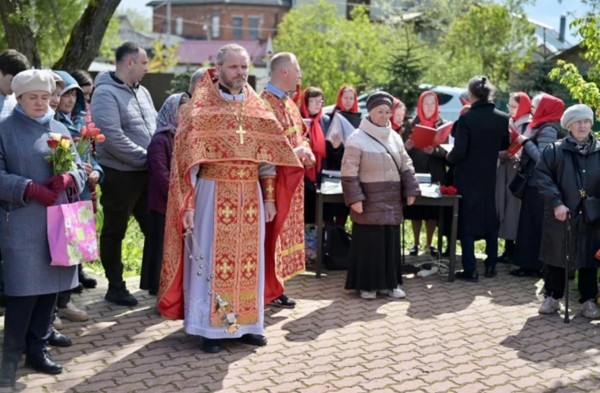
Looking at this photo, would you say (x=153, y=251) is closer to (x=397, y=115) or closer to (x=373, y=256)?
(x=373, y=256)

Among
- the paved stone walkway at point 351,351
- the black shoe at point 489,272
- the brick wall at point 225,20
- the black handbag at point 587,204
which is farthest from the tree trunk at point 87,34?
the brick wall at point 225,20

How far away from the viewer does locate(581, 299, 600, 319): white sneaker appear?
735 centimetres

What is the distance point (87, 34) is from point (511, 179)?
5.48 metres

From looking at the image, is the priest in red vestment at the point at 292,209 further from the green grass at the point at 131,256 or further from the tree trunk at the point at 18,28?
the tree trunk at the point at 18,28

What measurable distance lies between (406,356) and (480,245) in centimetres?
558

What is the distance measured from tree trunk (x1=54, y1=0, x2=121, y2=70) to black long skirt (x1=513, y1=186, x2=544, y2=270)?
219 inches

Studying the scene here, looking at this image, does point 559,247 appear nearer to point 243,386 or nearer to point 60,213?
point 243,386

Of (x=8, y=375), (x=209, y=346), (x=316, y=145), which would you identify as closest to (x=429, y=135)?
(x=316, y=145)

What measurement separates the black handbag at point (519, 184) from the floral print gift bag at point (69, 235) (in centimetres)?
491

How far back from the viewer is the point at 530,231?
8820 millimetres

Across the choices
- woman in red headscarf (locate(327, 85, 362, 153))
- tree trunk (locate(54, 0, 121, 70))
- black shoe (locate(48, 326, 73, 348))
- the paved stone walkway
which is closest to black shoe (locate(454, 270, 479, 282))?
the paved stone walkway

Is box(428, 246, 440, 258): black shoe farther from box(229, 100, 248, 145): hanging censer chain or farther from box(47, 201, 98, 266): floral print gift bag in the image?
box(47, 201, 98, 266): floral print gift bag

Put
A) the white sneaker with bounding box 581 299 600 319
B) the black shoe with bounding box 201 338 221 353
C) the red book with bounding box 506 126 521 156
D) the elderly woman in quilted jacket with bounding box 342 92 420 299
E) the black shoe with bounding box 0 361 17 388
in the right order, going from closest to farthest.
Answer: the black shoe with bounding box 0 361 17 388 → the black shoe with bounding box 201 338 221 353 → the white sneaker with bounding box 581 299 600 319 → the elderly woman in quilted jacket with bounding box 342 92 420 299 → the red book with bounding box 506 126 521 156

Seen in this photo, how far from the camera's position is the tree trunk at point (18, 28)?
34.2ft
